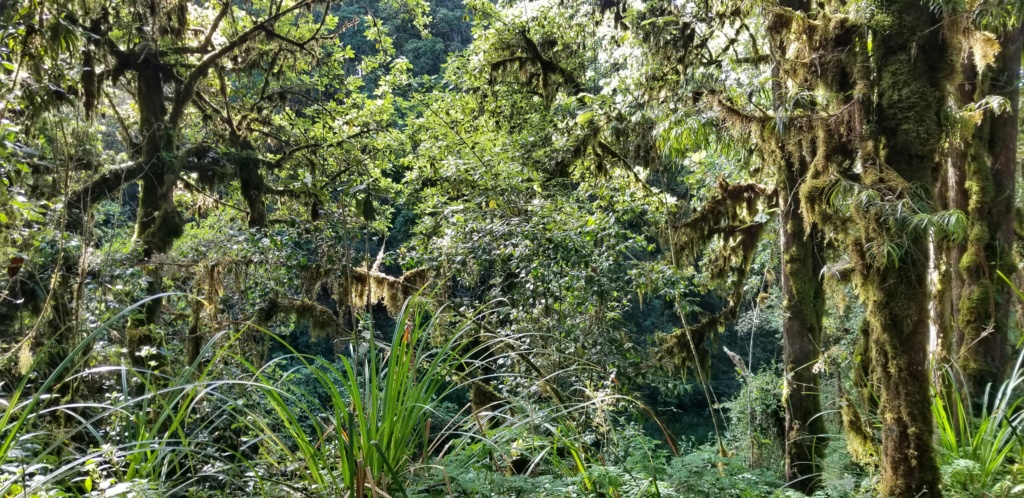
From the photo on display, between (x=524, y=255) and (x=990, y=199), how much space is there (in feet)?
11.1

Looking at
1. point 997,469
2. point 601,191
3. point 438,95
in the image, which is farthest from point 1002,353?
point 438,95

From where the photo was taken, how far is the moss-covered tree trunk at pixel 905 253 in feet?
7.42

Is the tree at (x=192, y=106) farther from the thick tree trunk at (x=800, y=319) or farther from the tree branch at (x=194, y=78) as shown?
the thick tree trunk at (x=800, y=319)

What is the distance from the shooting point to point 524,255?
16.0 feet

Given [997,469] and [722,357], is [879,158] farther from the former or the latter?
[722,357]

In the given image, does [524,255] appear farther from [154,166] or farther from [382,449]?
[154,166]

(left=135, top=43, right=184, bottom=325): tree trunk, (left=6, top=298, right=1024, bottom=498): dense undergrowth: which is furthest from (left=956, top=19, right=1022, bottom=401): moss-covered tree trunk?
(left=135, top=43, right=184, bottom=325): tree trunk

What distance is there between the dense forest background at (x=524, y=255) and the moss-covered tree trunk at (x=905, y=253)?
0.01m

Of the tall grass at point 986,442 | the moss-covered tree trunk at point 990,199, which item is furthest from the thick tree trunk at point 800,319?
the tall grass at point 986,442

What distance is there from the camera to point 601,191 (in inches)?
229

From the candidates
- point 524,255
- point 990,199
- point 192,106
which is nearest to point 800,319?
Result: point 990,199

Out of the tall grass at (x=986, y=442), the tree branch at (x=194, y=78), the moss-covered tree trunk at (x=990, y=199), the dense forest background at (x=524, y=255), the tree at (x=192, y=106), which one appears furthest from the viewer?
the tree branch at (x=194, y=78)

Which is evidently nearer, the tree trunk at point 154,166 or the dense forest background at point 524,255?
the dense forest background at point 524,255

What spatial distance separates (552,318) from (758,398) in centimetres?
416
